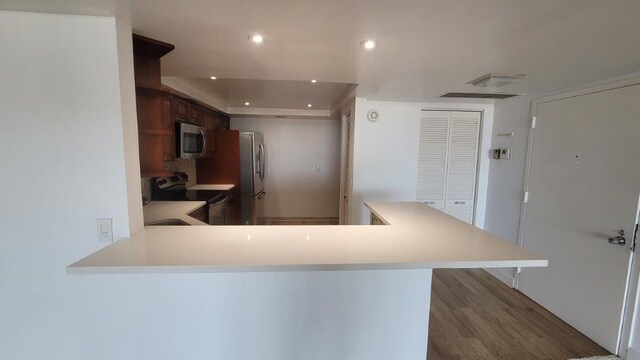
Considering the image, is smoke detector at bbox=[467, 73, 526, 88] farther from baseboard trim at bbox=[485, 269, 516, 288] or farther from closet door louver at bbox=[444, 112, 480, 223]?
baseboard trim at bbox=[485, 269, 516, 288]

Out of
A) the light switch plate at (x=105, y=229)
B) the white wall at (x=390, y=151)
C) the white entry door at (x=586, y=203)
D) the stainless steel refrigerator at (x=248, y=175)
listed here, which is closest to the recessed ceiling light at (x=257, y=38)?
the light switch plate at (x=105, y=229)

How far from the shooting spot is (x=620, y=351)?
199 centimetres

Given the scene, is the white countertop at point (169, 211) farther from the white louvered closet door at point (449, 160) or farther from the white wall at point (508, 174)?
the white wall at point (508, 174)

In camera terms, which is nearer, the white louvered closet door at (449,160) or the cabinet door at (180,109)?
the cabinet door at (180,109)

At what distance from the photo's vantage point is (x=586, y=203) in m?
2.22

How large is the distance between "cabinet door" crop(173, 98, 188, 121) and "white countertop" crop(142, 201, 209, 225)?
0.98 m

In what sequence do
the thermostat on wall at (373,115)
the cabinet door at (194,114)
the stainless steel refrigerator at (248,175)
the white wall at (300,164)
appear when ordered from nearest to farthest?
the thermostat on wall at (373,115)
the cabinet door at (194,114)
the stainless steel refrigerator at (248,175)
the white wall at (300,164)

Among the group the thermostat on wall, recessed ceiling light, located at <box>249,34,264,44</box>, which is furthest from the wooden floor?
recessed ceiling light, located at <box>249,34,264,44</box>

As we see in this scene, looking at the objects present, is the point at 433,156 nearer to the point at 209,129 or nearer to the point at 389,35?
the point at 389,35

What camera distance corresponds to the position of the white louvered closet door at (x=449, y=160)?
3357mm

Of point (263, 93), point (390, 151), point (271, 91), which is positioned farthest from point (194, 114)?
point (390, 151)

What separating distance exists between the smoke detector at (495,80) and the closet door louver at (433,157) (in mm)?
1105

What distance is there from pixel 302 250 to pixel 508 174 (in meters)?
2.84

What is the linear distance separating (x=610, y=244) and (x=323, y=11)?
2659 millimetres
